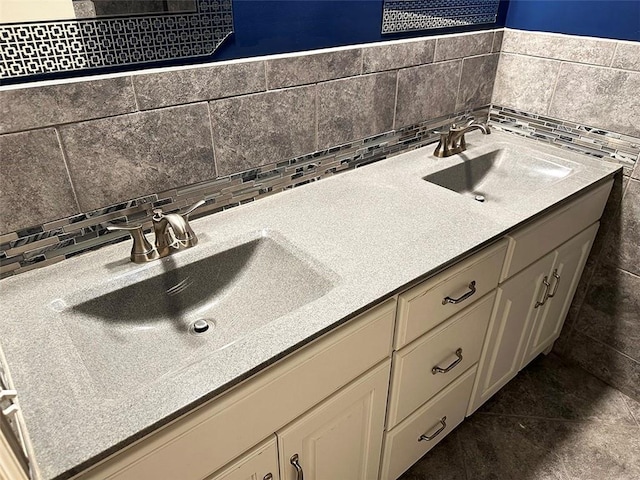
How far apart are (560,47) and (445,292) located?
1044 millimetres

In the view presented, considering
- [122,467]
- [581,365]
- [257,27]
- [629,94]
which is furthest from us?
[581,365]

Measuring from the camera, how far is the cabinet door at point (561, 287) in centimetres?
154

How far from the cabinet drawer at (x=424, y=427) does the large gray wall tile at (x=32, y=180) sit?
3.23 ft

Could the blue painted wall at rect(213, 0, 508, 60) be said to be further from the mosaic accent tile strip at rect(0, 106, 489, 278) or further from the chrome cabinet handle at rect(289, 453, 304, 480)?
the chrome cabinet handle at rect(289, 453, 304, 480)

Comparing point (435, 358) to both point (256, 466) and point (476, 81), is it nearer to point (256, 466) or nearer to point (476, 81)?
point (256, 466)

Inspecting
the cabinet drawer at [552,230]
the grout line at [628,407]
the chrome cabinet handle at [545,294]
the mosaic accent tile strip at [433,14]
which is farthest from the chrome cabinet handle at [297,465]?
the grout line at [628,407]

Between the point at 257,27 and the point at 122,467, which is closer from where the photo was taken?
the point at 122,467

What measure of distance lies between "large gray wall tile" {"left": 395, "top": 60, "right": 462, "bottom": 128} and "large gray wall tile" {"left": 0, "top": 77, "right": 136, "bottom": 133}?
86 cm

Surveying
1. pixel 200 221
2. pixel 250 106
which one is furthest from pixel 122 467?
pixel 250 106

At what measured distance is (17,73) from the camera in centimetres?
85

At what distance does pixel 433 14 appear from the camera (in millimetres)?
1456

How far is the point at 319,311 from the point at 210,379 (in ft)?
0.79

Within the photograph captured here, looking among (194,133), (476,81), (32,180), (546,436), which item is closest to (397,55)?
(476,81)

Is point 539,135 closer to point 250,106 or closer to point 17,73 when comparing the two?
point 250,106
